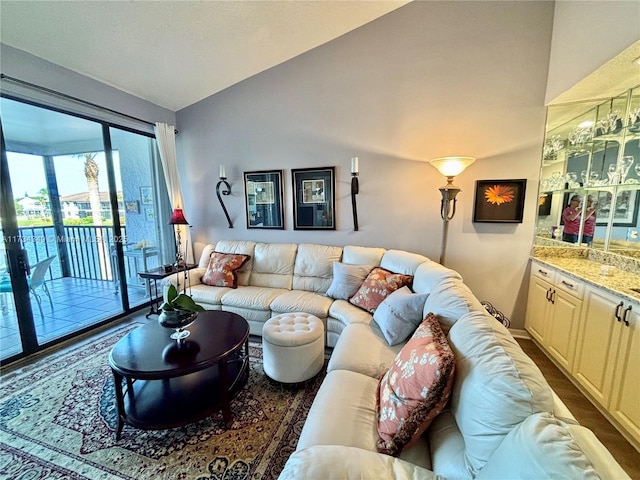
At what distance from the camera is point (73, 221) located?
3.10 metres

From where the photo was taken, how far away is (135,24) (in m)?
2.39

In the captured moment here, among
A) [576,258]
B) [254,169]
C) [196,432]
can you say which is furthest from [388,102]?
[196,432]

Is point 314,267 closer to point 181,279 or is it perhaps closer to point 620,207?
point 181,279

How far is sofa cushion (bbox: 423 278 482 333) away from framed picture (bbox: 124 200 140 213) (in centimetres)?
381

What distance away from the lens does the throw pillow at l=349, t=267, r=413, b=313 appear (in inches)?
97.0

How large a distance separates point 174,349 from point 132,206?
8.81 ft

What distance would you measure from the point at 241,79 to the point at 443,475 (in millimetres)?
4191

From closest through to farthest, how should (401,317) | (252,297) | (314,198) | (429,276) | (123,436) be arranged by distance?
(123,436), (401,317), (429,276), (252,297), (314,198)

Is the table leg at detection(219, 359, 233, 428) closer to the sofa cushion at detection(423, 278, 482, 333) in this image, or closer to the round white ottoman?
the round white ottoman

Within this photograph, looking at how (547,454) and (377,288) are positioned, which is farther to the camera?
(377,288)

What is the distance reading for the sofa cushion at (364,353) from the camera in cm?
169

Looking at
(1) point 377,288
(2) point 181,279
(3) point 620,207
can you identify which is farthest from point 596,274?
(2) point 181,279

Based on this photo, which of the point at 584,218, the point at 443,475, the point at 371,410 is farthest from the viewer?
the point at 584,218

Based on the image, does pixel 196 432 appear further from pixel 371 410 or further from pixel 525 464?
pixel 525 464
